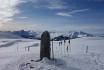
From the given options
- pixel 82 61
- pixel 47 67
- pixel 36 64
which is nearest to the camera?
pixel 47 67

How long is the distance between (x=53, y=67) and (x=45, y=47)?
2390 mm

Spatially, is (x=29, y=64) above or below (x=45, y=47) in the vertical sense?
below

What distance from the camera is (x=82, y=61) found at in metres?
11.7

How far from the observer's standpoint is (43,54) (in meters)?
12.2

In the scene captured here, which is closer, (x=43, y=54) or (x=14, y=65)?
(x=14, y=65)

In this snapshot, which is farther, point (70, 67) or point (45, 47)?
point (45, 47)

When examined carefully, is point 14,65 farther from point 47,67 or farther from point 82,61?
point 82,61

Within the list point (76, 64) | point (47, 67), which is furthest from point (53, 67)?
point (76, 64)

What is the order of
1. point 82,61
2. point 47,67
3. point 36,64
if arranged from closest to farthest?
point 47,67 < point 36,64 < point 82,61

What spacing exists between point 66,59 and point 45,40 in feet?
5.99

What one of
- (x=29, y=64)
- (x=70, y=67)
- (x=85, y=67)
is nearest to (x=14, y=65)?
(x=29, y=64)

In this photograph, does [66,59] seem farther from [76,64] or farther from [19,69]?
[19,69]

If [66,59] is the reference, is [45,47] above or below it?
above

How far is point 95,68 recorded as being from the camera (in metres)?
10.0
